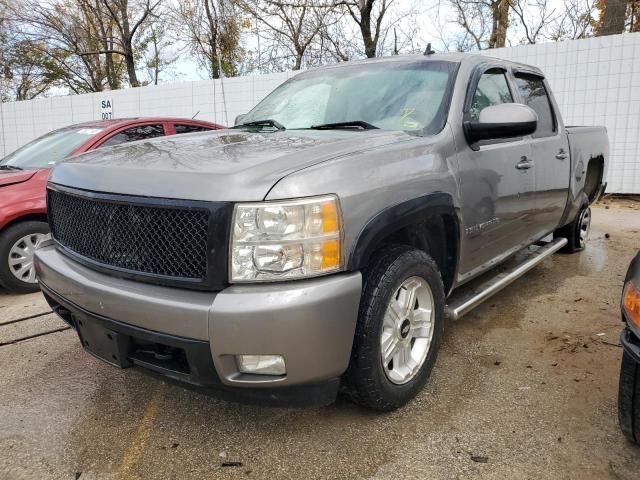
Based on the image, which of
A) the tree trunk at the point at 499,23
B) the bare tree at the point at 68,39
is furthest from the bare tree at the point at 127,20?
the tree trunk at the point at 499,23

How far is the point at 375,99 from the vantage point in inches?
125

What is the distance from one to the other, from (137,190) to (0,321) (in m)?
2.71

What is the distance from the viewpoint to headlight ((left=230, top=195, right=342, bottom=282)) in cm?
190

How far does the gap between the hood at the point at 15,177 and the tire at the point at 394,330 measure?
376 cm

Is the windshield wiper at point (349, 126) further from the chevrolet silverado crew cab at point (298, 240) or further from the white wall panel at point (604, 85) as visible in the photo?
the white wall panel at point (604, 85)

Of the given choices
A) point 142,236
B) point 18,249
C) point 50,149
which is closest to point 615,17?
point 50,149

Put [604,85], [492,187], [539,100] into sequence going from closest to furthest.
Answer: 1. [492,187]
2. [539,100]
3. [604,85]

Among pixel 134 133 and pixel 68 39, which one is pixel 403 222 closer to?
pixel 134 133

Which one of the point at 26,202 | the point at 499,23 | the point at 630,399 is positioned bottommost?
the point at 630,399

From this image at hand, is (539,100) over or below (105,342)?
over

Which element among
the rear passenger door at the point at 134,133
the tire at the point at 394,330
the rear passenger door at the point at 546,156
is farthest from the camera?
the rear passenger door at the point at 134,133

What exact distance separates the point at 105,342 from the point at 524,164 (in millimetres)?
2825

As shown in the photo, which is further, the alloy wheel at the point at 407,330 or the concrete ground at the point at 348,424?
the alloy wheel at the point at 407,330

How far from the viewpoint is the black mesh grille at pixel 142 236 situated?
1962 mm
